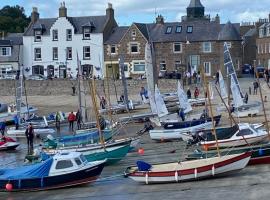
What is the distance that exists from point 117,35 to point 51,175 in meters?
65.7

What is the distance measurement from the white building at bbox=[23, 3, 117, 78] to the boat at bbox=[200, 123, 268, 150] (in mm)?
58842

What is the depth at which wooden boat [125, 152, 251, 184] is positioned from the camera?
31.3 metres

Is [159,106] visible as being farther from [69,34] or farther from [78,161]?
[69,34]

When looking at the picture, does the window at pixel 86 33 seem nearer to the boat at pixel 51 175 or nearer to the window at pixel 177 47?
the window at pixel 177 47

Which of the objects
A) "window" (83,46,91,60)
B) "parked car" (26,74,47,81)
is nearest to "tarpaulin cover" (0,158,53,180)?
"parked car" (26,74,47,81)

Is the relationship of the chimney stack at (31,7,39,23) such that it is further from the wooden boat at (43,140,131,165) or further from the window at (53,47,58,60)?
the wooden boat at (43,140,131,165)

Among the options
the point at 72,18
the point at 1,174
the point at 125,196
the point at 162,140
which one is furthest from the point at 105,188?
the point at 72,18

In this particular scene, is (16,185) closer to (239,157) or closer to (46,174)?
(46,174)

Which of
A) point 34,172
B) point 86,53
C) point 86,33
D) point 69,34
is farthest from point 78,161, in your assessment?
point 69,34

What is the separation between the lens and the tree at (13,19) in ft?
448

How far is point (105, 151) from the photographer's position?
122ft

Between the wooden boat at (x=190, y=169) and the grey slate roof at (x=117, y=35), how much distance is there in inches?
2517

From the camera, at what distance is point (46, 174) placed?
31.6 metres

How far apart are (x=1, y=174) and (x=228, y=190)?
1032 centimetres
